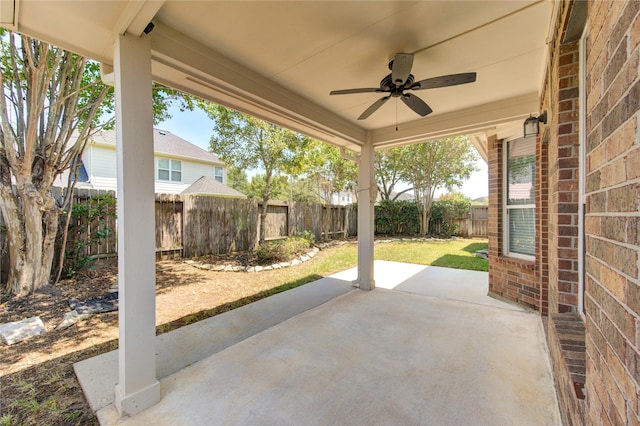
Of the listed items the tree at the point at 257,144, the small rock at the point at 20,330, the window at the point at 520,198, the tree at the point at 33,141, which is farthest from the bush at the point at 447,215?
the small rock at the point at 20,330

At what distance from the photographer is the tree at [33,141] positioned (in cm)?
397

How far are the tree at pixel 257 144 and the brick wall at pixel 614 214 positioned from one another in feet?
23.5

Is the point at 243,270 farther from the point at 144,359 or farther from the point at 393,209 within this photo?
the point at 393,209

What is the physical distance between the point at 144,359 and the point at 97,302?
2.71m

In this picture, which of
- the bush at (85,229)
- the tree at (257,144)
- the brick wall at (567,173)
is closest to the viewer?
the brick wall at (567,173)

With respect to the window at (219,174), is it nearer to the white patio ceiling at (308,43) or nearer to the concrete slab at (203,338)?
the concrete slab at (203,338)

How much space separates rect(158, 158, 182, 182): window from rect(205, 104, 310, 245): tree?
5.76 metres

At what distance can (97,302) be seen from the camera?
397 cm

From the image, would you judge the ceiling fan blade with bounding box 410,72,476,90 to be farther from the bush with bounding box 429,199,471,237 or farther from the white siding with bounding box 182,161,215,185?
the white siding with bounding box 182,161,215,185

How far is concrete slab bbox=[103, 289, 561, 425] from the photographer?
194 cm

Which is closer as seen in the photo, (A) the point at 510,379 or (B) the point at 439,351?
(A) the point at 510,379

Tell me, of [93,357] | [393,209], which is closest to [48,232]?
[93,357]

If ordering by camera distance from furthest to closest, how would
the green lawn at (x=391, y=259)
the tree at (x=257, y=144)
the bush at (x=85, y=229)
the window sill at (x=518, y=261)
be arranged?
the tree at (x=257, y=144), the green lawn at (x=391, y=259), the bush at (x=85, y=229), the window sill at (x=518, y=261)

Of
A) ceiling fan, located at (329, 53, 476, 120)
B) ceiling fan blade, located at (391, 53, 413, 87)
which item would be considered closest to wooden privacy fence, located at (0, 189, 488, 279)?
ceiling fan, located at (329, 53, 476, 120)
